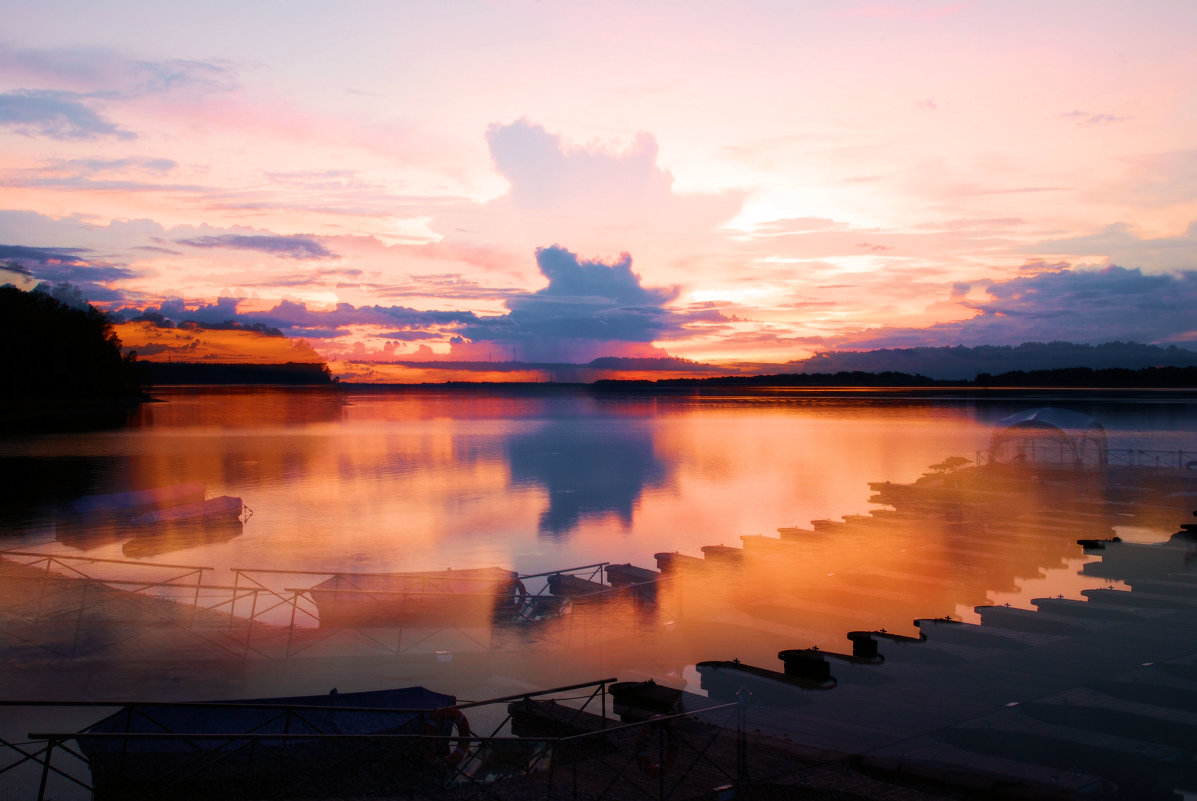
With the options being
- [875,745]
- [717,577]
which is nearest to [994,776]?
[875,745]

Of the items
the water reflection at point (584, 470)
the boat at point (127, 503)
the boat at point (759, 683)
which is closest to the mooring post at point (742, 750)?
the boat at point (759, 683)

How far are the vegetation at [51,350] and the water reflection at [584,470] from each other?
75.7 m

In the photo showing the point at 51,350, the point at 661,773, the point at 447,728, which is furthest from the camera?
the point at 51,350

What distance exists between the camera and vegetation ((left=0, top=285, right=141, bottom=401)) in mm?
120750

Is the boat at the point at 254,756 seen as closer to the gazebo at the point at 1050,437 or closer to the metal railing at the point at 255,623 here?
the metal railing at the point at 255,623

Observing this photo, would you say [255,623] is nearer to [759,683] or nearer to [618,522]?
[759,683]

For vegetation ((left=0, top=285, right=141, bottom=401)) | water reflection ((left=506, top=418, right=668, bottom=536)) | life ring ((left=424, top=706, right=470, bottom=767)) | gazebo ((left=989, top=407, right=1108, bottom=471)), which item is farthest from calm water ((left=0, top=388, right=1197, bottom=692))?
vegetation ((left=0, top=285, right=141, bottom=401))

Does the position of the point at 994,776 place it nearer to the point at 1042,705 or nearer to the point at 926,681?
the point at 1042,705

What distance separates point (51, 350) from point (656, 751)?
14430 centimetres

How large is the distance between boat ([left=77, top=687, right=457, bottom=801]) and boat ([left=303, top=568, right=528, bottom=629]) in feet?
27.8

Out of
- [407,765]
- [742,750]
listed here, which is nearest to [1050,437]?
[742,750]

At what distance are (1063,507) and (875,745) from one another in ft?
115

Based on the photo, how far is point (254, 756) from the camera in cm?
1285

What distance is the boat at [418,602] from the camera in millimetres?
23469
